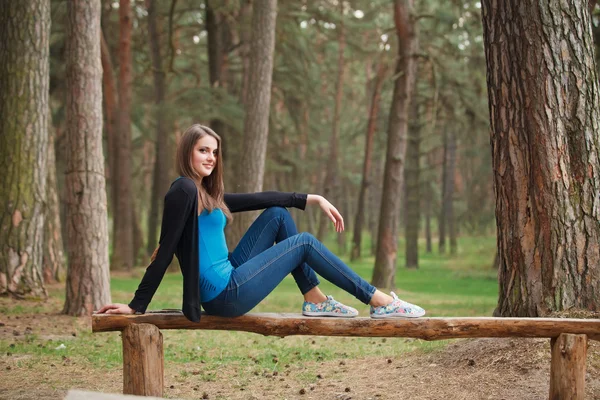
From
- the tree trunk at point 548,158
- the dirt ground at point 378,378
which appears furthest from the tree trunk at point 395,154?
the tree trunk at point 548,158

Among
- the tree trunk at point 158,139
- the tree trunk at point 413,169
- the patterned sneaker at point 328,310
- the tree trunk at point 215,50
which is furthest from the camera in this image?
the tree trunk at point 413,169

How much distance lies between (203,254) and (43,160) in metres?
6.64

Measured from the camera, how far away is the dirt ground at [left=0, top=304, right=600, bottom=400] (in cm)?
566

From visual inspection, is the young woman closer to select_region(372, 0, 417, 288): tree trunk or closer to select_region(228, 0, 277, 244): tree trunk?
select_region(228, 0, 277, 244): tree trunk

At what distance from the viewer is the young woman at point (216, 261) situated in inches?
195

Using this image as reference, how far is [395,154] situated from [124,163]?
7.31 meters

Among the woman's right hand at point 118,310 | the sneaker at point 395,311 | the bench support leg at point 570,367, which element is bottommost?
the bench support leg at point 570,367

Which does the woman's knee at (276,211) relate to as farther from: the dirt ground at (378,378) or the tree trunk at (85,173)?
the tree trunk at (85,173)

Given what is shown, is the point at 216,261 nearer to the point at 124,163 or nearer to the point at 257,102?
the point at 257,102

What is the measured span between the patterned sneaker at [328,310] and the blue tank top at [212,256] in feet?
2.19

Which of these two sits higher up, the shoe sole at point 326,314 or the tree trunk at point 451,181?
the tree trunk at point 451,181

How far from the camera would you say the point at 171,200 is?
4.95 metres

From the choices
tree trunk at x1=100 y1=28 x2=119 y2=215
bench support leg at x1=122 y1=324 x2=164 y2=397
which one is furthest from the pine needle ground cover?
tree trunk at x1=100 y1=28 x2=119 y2=215

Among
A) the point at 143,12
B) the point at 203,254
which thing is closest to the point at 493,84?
the point at 203,254
